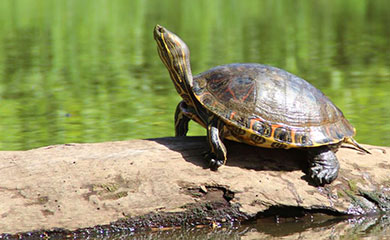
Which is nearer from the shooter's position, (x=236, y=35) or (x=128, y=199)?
(x=128, y=199)

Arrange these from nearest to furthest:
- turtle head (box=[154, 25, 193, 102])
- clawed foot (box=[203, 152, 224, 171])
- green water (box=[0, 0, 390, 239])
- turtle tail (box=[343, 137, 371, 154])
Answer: clawed foot (box=[203, 152, 224, 171]) < turtle head (box=[154, 25, 193, 102]) < turtle tail (box=[343, 137, 371, 154]) < green water (box=[0, 0, 390, 239])

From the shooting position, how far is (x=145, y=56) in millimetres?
11688

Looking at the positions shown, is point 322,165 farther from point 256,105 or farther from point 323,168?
point 256,105

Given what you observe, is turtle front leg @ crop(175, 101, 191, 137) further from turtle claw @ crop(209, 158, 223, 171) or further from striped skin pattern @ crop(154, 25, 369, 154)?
turtle claw @ crop(209, 158, 223, 171)

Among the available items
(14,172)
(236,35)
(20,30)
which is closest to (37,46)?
(20,30)

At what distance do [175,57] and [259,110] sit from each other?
74 cm

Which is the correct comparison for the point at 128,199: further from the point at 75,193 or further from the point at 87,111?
the point at 87,111

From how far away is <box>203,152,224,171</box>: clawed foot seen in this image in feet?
14.0

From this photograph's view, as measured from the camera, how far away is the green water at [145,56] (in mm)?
7059

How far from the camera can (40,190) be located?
13.3ft

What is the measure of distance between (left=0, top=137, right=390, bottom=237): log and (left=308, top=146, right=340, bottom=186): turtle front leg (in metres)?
0.08

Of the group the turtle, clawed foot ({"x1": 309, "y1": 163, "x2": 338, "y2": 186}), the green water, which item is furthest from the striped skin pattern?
the green water

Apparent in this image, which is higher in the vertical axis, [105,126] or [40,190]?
[40,190]

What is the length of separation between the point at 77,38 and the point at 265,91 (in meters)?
9.95
